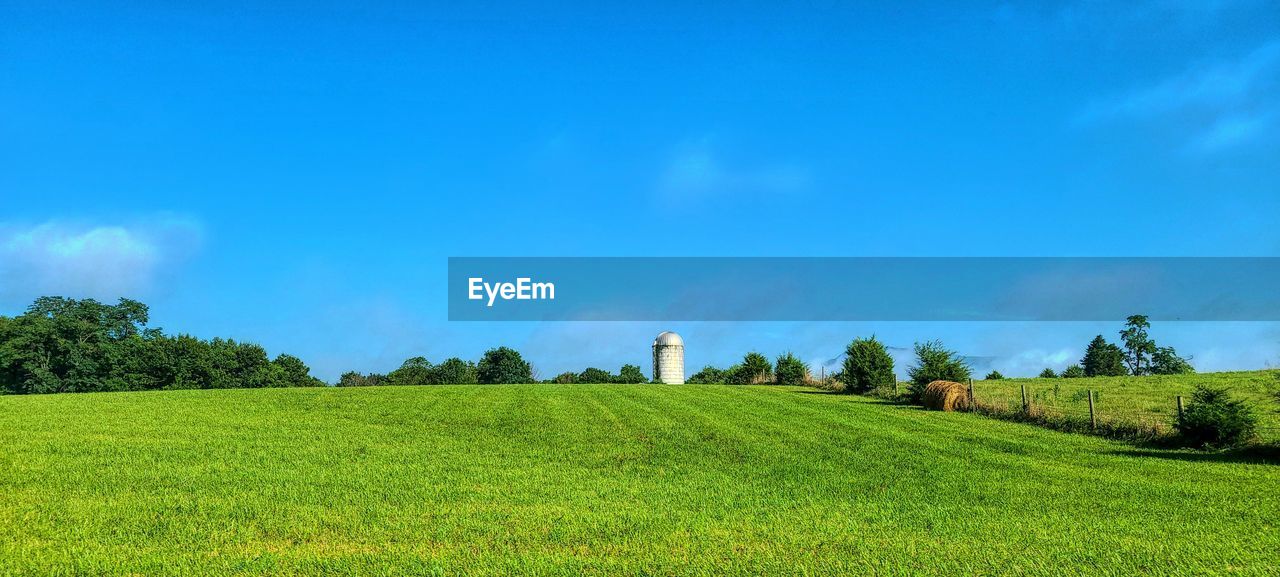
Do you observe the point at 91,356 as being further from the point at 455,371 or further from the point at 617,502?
the point at 617,502

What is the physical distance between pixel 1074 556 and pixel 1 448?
21710 millimetres

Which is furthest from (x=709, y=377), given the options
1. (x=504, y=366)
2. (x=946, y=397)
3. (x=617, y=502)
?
(x=617, y=502)

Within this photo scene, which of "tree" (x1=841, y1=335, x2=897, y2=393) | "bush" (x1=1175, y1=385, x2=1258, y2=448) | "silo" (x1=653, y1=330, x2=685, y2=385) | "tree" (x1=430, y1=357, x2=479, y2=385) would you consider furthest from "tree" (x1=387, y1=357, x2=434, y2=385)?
"bush" (x1=1175, y1=385, x2=1258, y2=448)

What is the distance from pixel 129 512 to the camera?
11.1 meters

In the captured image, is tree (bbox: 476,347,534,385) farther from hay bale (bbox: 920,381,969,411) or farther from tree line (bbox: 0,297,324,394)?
hay bale (bbox: 920,381,969,411)

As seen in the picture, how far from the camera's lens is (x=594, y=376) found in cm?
7525

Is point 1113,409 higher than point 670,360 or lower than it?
lower

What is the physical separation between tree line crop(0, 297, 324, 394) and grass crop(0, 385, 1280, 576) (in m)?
43.9

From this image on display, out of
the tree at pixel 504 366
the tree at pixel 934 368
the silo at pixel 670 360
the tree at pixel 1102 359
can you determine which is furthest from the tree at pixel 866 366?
the tree at pixel 1102 359

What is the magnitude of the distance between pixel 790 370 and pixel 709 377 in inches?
573

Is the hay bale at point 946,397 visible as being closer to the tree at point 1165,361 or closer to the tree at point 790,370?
the tree at point 790,370

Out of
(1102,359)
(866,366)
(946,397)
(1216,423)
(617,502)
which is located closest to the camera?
(617,502)

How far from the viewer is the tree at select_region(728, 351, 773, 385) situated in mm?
61156

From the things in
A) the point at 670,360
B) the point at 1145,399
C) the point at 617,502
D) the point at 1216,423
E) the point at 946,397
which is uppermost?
the point at 670,360
